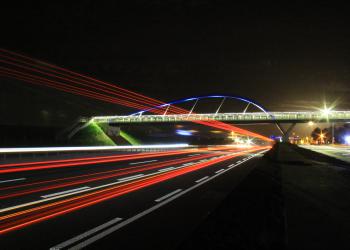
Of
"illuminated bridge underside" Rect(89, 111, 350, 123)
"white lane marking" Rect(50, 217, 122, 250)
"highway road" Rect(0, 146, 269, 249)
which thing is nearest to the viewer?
"white lane marking" Rect(50, 217, 122, 250)

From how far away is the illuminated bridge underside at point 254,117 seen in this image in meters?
94.5

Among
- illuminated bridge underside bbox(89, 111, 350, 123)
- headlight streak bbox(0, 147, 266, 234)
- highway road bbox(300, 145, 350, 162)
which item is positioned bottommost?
headlight streak bbox(0, 147, 266, 234)

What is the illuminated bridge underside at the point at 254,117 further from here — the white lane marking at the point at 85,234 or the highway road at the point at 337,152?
the white lane marking at the point at 85,234

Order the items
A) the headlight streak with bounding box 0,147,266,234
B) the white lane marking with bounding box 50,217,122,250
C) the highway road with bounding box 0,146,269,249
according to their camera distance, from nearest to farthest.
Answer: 1. the white lane marking with bounding box 50,217,122,250
2. the highway road with bounding box 0,146,269,249
3. the headlight streak with bounding box 0,147,266,234

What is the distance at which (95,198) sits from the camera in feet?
34.2

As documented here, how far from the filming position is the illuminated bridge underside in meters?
94.5

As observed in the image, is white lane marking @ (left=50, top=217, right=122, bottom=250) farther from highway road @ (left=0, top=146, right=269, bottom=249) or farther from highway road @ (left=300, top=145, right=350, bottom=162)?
highway road @ (left=300, top=145, right=350, bottom=162)

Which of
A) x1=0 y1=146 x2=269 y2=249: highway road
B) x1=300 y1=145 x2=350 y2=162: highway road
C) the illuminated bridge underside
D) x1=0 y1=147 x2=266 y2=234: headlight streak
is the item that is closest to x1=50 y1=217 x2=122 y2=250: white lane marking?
x1=0 y1=146 x2=269 y2=249: highway road

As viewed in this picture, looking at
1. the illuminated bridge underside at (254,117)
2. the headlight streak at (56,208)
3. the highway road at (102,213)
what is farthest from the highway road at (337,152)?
the illuminated bridge underside at (254,117)

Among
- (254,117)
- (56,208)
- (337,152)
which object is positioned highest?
(254,117)

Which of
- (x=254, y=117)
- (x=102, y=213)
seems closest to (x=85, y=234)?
(x=102, y=213)

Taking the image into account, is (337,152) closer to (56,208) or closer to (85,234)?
(56,208)

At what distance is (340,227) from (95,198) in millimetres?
7359

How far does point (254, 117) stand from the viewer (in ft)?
326
